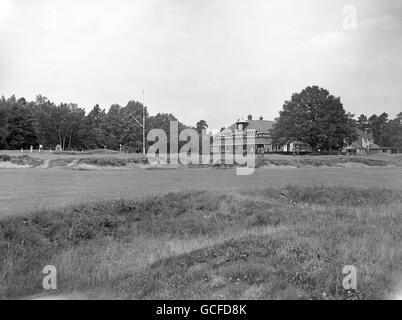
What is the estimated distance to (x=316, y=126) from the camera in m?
75.5


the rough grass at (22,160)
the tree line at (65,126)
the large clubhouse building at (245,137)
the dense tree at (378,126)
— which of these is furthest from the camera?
the dense tree at (378,126)

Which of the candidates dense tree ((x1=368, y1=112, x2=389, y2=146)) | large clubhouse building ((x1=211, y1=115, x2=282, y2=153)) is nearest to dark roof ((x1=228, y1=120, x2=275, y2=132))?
large clubhouse building ((x1=211, y1=115, x2=282, y2=153))

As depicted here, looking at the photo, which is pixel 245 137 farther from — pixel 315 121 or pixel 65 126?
pixel 65 126

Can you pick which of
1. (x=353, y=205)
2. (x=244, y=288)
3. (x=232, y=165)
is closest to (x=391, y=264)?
(x=244, y=288)

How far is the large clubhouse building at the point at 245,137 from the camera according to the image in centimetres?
8581

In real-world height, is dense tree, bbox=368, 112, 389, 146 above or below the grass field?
above

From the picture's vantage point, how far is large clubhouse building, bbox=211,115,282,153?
282 feet

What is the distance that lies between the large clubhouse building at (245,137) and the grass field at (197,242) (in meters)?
62.1

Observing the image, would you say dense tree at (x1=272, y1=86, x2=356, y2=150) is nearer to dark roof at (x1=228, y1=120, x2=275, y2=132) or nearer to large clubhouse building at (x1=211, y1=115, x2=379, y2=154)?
large clubhouse building at (x1=211, y1=115, x2=379, y2=154)

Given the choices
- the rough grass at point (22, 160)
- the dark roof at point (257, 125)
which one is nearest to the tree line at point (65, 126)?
the dark roof at point (257, 125)

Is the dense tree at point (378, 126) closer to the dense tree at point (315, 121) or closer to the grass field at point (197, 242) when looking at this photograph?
the dense tree at point (315, 121)

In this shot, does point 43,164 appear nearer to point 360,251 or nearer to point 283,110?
point 360,251

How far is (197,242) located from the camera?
14211mm

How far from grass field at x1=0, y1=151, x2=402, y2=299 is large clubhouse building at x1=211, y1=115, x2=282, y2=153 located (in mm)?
62105
